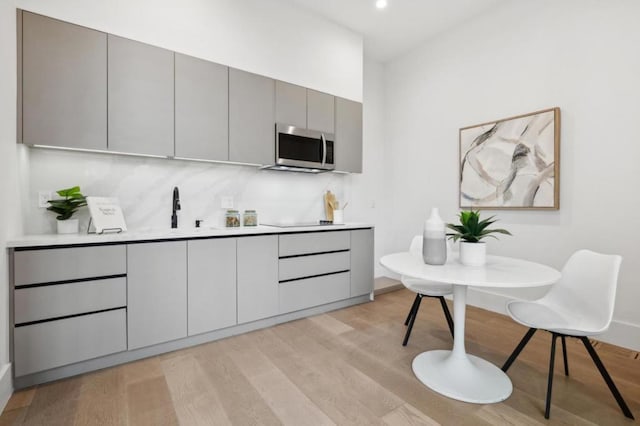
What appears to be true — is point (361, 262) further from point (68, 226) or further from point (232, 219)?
point (68, 226)

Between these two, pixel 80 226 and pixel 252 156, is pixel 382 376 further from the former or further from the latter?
pixel 80 226

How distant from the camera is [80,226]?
2.34 metres

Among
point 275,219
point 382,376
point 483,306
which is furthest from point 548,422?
point 275,219

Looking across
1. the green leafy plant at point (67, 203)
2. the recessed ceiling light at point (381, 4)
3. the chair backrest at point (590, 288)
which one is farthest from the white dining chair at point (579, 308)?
the green leafy plant at point (67, 203)

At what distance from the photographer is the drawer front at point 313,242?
2803 millimetres

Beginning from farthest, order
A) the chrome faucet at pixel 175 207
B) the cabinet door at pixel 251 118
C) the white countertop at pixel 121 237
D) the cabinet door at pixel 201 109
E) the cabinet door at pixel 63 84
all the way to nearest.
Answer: the cabinet door at pixel 251 118 → the chrome faucet at pixel 175 207 → the cabinet door at pixel 201 109 → the cabinet door at pixel 63 84 → the white countertop at pixel 121 237

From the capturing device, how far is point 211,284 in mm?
2389

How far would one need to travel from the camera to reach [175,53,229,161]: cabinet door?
2.50m

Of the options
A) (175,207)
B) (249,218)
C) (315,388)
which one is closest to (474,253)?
(315,388)

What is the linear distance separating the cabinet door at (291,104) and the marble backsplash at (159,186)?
59 cm

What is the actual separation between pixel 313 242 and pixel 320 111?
1470mm

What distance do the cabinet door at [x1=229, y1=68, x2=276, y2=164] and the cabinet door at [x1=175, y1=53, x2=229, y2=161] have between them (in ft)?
0.21

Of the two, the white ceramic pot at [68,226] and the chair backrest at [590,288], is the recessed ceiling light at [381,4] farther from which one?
the white ceramic pot at [68,226]

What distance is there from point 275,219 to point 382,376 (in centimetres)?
196
